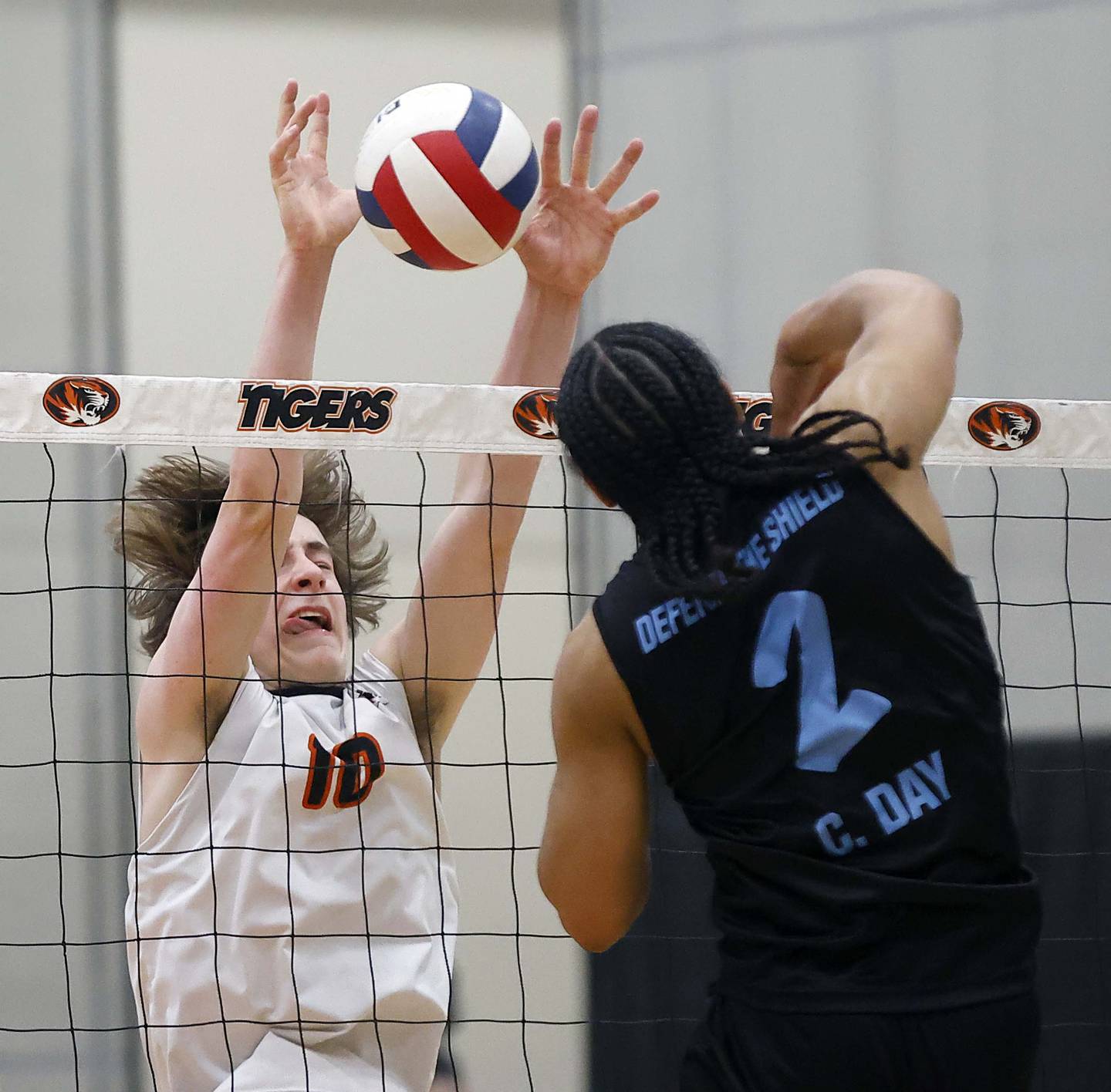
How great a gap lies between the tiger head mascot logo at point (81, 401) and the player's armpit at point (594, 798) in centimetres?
125

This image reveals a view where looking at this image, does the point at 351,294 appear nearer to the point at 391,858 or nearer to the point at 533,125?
the point at 533,125

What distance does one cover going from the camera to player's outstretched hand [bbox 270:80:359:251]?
2379 millimetres

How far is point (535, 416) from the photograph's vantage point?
7.88 ft

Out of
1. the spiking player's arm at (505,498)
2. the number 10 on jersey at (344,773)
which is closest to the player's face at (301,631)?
the spiking player's arm at (505,498)

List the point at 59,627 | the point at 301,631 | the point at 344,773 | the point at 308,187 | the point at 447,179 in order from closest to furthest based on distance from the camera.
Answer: the point at 447,179
the point at 344,773
the point at 308,187
the point at 301,631
the point at 59,627


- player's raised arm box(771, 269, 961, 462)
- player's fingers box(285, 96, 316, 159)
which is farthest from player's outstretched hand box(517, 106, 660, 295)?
player's raised arm box(771, 269, 961, 462)

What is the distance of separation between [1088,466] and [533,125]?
2488 mm

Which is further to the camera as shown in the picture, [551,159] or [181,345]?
[181,345]

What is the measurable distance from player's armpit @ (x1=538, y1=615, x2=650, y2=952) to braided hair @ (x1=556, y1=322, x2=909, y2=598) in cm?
14

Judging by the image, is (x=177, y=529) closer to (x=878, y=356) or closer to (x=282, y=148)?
(x=282, y=148)

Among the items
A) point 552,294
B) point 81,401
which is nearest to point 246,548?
point 81,401

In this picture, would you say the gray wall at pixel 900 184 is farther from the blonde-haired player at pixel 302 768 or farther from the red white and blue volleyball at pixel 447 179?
the red white and blue volleyball at pixel 447 179

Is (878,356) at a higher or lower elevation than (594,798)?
higher

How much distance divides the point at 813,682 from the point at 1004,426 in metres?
1.39
